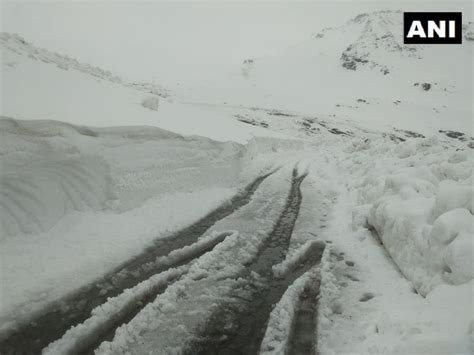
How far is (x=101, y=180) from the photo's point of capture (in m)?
6.08

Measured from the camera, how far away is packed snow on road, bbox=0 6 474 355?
3.33 m

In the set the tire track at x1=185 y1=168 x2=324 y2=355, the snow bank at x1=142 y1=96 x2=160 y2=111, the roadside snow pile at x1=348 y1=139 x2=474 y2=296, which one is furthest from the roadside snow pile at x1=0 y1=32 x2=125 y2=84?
the roadside snow pile at x1=348 y1=139 x2=474 y2=296

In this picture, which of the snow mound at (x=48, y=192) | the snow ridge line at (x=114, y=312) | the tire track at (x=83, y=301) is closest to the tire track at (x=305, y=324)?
the snow ridge line at (x=114, y=312)

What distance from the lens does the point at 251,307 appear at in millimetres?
3895

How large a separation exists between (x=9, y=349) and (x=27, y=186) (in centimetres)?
246

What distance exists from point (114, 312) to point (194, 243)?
195 cm

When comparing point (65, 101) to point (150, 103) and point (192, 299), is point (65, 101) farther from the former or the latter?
point (192, 299)

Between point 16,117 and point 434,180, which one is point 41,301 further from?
point 434,180

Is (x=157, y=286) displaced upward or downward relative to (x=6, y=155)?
downward

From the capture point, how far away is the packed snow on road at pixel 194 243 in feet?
10.9

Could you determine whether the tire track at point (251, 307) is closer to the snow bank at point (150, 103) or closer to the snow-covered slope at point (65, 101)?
the snow-covered slope at point (65, 101)

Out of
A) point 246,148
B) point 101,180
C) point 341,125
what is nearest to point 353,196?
point 246,148

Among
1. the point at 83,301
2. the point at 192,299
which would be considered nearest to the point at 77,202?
the point at 83,301

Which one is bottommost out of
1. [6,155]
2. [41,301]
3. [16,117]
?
[41,301]
